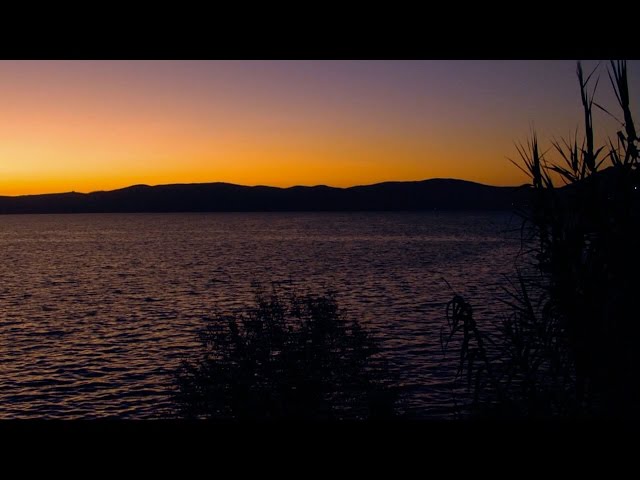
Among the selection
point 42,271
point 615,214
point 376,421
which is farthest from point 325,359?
point 42,271

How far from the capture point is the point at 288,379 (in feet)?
47.5

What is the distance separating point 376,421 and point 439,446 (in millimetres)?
207

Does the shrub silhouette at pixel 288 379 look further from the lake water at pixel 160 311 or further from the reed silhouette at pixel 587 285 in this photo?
the reed silhouette at pixel 587 285

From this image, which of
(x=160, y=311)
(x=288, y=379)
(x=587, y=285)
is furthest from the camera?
(x=160, y=311)

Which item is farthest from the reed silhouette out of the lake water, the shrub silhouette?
the shrub silhouette

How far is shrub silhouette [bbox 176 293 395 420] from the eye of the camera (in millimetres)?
13531

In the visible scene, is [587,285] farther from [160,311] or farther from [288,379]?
[160,311]

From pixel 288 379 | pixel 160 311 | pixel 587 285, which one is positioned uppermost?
pixel 587 285

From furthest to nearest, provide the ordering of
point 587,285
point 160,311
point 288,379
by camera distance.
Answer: point 160,311 → point 288,379 → point 587,285

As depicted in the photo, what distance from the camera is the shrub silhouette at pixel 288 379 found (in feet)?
44.4

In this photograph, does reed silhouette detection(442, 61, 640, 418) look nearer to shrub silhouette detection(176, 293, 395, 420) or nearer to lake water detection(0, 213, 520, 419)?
lake water detection(0, 213, 520, 419)

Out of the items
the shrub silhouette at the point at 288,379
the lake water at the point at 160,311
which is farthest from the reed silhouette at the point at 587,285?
the shrub silhouette at the point at 288,379

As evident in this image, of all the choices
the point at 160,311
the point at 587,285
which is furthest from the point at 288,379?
the point at 160,311
